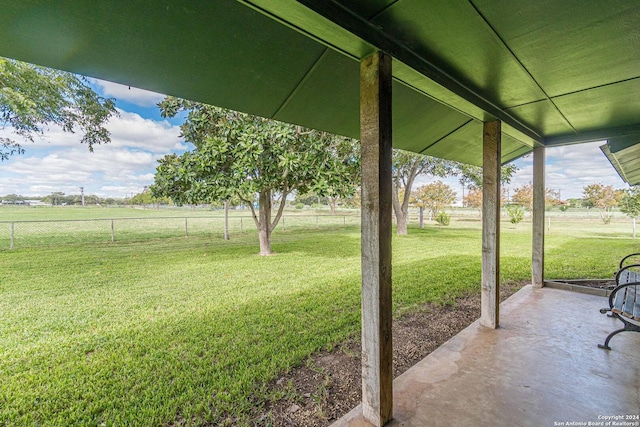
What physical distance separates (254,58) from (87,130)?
746cm

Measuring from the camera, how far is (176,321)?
3.38m

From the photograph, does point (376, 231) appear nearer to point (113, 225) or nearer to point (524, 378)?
point (524, 378)

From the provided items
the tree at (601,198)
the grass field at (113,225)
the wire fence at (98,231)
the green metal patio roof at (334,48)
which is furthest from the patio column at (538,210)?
the tree at (601,198)

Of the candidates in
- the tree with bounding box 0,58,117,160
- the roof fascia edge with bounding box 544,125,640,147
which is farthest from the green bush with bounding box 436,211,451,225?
the tree with bounding box 0,58,117,160

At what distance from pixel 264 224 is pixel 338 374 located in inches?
238

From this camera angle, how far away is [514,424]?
5.31 ft

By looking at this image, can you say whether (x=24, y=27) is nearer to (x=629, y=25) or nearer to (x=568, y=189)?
(x=629, y=25)

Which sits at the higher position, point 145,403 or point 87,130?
point 87,130

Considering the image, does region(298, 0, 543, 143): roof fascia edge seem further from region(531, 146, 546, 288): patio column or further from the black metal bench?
region(531, 146, 546, 288): patio column

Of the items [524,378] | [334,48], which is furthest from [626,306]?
[334,48]

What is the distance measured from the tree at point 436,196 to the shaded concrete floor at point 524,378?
1403 centimetres

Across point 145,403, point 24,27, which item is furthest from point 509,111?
point 145,403

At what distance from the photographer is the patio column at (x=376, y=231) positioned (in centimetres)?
151

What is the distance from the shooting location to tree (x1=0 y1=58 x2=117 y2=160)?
5.00 meters
